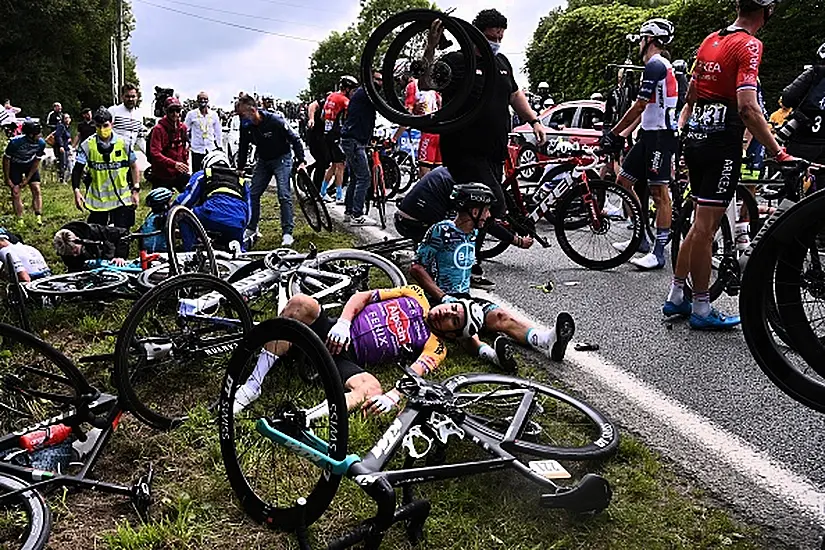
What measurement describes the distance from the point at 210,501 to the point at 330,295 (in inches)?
86.8

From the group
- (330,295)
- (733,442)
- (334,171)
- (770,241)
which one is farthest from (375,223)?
(770,241)

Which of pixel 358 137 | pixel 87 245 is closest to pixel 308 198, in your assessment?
pixel 358 137

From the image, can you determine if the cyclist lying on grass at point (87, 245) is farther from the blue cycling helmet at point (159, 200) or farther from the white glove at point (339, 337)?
the white glove at point (339, 337)

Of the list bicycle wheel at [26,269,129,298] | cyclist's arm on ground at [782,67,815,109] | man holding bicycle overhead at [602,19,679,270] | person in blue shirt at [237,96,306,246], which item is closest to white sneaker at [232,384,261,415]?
bicycle wheel at [26,269,129,298]

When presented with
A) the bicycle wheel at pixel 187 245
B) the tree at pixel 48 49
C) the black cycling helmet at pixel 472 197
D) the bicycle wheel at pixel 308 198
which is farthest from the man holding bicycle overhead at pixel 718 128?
the tree at pixel 48 49

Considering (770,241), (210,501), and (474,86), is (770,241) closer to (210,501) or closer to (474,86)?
(210,501)

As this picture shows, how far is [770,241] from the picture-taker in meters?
2.66

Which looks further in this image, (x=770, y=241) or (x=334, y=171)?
(x=334, y=171)

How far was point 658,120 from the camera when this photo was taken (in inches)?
277

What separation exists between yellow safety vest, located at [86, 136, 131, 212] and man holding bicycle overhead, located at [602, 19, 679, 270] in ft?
18.2

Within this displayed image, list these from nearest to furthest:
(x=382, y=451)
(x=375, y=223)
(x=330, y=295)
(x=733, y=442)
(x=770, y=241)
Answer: (x=770, y=241)
(x=382, y=451)
(x=733, y=442)
(x=330, y=295)
(x=375, y=223)

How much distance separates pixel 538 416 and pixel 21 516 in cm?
242

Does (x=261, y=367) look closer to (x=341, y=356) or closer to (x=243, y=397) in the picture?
(x=243, y=397)

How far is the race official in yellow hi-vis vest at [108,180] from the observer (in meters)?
8.48
